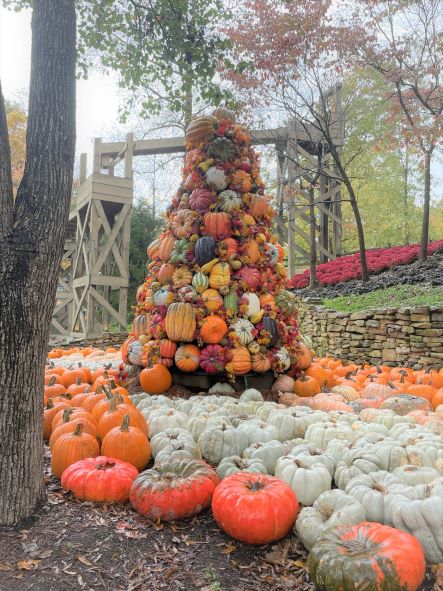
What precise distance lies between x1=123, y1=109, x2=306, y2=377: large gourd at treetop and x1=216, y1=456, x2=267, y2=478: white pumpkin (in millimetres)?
1950

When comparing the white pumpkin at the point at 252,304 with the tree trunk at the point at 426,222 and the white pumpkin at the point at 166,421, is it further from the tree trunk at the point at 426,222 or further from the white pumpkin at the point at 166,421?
the tree trunk at the point at 426,222

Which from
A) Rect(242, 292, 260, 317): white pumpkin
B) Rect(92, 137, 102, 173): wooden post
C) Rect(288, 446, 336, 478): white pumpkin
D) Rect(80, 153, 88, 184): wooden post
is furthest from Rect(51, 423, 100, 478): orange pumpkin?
Rect(80, 153, 88, 184): wooden post

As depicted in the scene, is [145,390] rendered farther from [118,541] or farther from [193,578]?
[193,578]

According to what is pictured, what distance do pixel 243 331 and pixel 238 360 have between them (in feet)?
1.04

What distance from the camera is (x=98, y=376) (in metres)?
5.45

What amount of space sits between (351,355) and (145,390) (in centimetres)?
484

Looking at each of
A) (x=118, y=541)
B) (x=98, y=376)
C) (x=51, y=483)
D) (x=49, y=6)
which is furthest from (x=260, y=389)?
(x=49, y=6)

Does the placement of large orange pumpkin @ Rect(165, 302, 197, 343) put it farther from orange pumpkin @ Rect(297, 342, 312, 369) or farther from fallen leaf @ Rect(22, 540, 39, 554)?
fallen leaf @ Rect(22, 540, 39, 554)

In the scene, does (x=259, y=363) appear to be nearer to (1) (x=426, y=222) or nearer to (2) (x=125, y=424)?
(2) (x=125, y=424)

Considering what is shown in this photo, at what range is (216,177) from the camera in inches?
212

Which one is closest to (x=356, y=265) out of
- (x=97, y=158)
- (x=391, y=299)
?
(x=391, y=299)

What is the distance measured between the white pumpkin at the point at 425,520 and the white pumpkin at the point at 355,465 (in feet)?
1.35

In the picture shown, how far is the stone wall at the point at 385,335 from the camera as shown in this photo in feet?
23.4

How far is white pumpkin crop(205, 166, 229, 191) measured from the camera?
5.39 meters
